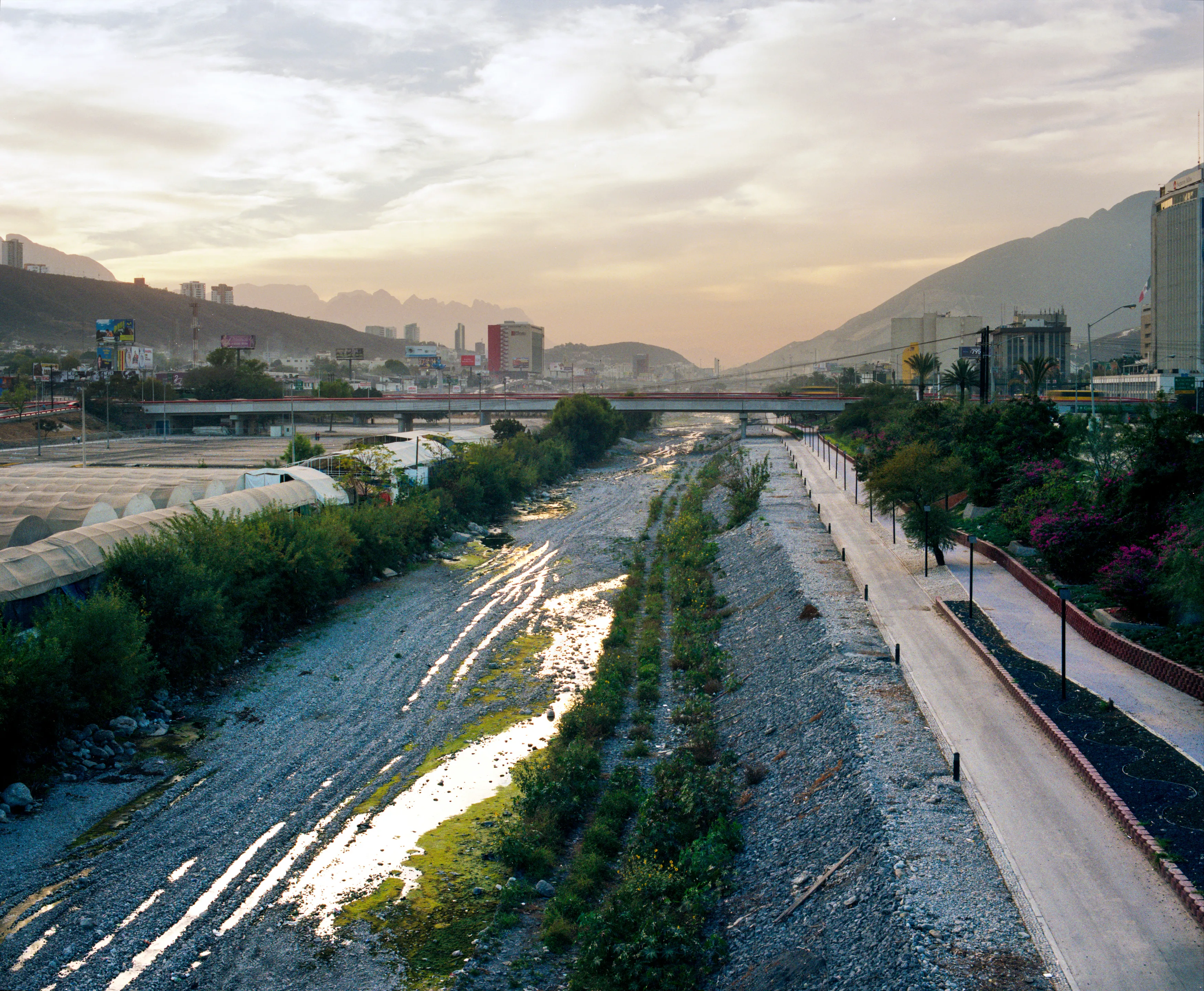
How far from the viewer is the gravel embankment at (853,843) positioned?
513 inches

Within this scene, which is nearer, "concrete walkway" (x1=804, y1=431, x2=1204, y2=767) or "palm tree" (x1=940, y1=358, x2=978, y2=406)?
"concrete walkway" (x1=804, y1=431, x2=1204, y2=767)

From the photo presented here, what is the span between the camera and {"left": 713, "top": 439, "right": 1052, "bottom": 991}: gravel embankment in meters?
13.0

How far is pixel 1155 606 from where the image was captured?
25.3m

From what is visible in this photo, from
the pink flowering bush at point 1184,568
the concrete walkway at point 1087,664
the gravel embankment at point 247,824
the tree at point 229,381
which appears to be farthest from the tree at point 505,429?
the pink flowering bush at point 1184,568

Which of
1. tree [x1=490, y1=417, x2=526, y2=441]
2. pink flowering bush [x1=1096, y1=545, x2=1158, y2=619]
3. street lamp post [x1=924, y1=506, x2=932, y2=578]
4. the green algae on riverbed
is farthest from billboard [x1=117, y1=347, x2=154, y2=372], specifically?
pink flowering bush [x1=1096, y1=545, x2=1158, y2=619]

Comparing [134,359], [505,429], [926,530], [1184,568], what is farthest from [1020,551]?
[134,359]

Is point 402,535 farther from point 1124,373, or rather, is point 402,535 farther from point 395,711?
point 1124,373

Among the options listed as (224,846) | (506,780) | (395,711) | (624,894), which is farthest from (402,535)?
(624,894)

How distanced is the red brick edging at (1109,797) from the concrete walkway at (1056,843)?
0.13 metres

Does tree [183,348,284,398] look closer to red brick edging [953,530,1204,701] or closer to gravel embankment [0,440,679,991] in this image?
gravel embankment [0,440,679,991]

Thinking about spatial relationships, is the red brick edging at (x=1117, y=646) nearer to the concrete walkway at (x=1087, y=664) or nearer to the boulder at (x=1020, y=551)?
the concrete walkway at (x=1087, y=664)

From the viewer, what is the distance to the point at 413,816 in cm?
2019

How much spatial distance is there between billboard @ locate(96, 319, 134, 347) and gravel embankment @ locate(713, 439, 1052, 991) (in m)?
130

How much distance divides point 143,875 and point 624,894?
8723 millimetres
